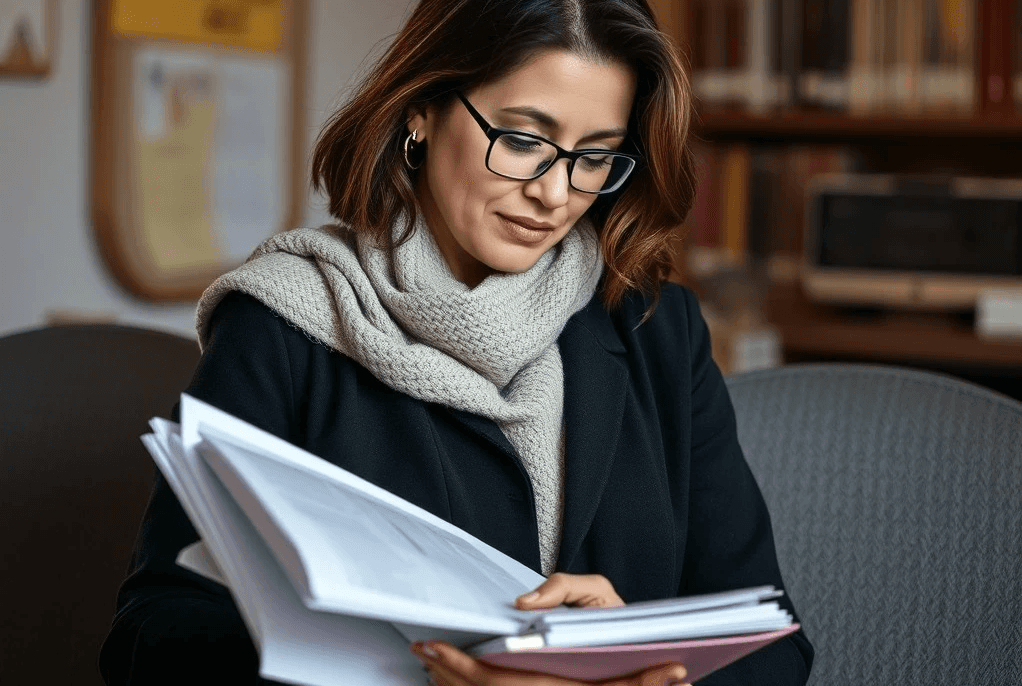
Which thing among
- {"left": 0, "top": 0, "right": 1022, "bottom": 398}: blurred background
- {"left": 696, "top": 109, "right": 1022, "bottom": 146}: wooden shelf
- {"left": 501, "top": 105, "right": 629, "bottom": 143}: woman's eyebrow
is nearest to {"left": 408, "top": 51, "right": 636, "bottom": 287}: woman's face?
{"left": 501, "top": 105, "right": 629, "bottom": 143}: woman's eyebrow

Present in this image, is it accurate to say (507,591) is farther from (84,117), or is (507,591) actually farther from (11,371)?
(84,117)

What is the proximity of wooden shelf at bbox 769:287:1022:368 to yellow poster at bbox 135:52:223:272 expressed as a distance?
1294 mm

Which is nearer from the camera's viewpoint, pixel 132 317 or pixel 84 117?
pixel 84 117

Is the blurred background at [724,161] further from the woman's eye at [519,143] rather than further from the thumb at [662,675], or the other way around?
the thumb at [662,675]

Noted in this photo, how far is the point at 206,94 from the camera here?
229 cm

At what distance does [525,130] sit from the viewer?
3.54 ft

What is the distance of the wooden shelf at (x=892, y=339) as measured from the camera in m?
2.43

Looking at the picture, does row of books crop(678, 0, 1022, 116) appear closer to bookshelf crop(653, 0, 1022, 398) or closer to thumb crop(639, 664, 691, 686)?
bookshelf crop(653, 0, 1022, 398)

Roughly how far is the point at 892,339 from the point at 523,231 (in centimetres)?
162

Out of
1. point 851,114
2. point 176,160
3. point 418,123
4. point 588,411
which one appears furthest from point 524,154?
point 851,114

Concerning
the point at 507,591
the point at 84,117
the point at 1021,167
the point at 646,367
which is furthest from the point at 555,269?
the point at 1021,167

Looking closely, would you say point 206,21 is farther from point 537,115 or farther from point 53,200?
point 537,115

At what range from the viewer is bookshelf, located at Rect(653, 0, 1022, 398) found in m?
2.53

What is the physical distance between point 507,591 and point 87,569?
57 centimetres
